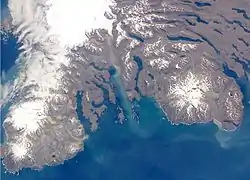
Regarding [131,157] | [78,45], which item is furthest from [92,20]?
[131,157]

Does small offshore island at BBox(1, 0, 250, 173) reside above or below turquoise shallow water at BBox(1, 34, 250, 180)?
above

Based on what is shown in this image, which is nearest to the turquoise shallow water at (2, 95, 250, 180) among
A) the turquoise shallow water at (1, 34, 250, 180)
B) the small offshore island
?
the turquoise shallow water at (1, 34, 250, 180)

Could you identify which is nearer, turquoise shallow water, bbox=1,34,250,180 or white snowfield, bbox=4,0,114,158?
turquoise shallow water, bbox=1,34,250,180

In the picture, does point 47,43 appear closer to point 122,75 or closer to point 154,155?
point 122,75

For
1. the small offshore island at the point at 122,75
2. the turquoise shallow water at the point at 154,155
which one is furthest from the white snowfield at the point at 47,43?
the turquoise shallow water at the point at 154,155

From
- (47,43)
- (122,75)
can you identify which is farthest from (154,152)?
(47,43)

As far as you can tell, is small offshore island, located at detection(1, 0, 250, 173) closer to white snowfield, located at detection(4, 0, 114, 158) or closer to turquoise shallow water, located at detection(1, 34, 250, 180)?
white snowfield, located at detection(4, 0, 114, 158)

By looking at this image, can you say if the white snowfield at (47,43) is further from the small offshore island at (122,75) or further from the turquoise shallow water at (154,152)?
the turquoise shallow water at (154,152)
